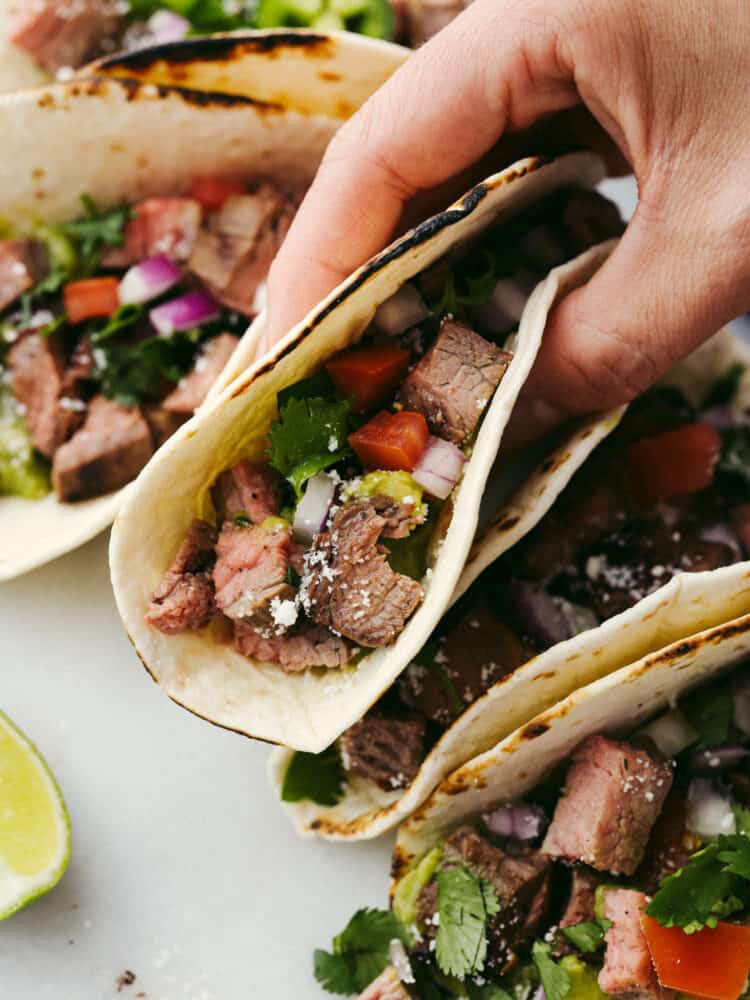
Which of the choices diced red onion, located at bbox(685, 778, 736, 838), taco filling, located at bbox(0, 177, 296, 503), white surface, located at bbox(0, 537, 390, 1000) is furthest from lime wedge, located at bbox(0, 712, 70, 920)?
diced red onion, located at bbox(685, 778, 736, 838)

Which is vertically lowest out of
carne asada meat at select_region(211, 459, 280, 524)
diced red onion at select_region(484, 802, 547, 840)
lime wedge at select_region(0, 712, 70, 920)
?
diced red onion at select_region(484, 802, 547, 840)

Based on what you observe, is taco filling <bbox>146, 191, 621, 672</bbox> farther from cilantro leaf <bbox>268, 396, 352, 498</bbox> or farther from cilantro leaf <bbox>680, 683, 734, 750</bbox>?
cilantro leaf <bbox>680, 683, 734, 750</bbox>

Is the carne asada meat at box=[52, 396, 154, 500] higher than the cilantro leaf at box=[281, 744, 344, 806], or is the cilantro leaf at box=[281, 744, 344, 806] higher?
the carne asada meat at box=[52, 396, 154, 500]

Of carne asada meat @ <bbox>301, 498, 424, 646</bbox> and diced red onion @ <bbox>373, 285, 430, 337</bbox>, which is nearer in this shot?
carne asada meat @ <bbox>301, 498, 424, 646</bbox>

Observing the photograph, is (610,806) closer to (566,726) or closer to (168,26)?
(566,726)

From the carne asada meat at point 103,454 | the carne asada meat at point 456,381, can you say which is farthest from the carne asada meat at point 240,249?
the carne asada meat at point 456,381

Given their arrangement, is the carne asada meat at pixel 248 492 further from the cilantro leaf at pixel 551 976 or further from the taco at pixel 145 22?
the taco at pixel 145 22

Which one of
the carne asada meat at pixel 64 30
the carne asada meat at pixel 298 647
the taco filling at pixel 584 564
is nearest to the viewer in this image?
the carne asada meat at pixel 298 647

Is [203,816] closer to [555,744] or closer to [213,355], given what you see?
[555,744]
